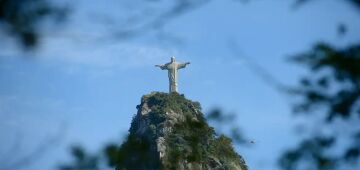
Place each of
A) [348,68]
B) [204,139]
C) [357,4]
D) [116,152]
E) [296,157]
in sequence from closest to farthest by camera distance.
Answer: [357,4], [348,68], [296,157], [116,152], [204,139]

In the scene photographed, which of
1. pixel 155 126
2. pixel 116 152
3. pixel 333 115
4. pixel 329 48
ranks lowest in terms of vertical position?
pixel 333 115

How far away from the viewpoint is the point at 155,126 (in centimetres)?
4809

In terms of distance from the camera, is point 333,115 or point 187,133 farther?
point 187,133

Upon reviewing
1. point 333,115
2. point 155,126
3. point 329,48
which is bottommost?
point 333,115

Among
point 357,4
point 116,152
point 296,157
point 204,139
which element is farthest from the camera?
point 204,139

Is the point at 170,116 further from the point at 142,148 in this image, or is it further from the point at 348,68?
the point at 348,68

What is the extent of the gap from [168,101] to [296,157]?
4198 centimetres

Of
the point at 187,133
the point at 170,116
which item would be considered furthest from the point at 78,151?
the point at 170,116

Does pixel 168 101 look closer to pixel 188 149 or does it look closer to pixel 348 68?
pixel 188 149

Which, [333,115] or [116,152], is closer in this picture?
[333,115]

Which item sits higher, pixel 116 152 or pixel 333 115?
pixel 116 152

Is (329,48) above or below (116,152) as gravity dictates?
below

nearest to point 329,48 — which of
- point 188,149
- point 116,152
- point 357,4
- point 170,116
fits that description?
point 357,4

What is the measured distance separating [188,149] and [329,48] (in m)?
5.11
